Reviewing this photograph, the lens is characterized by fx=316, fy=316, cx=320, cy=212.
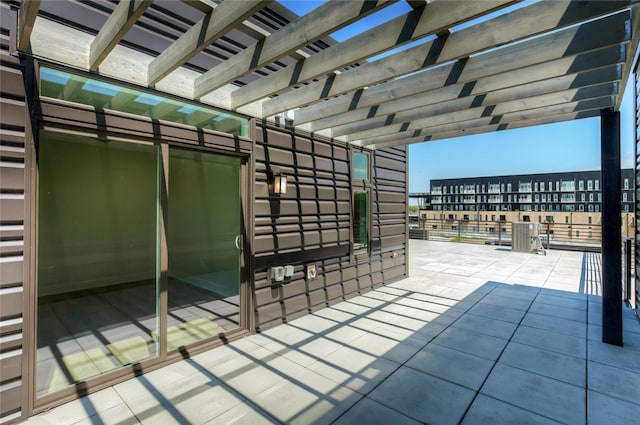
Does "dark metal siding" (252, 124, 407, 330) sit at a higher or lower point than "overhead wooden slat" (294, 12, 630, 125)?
lower

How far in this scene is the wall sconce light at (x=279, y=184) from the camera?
142 inches

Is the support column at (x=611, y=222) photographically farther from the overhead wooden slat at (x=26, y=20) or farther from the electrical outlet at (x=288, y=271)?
the overhead wooden slat at (x=26, y=20)

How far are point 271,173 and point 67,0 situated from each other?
2.15 m

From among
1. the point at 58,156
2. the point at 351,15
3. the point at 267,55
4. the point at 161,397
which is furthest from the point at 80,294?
the point at 351,15

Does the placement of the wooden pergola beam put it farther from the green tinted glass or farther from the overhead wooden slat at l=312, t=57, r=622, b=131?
the green tinted glass

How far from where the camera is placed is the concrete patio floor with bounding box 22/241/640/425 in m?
2.10

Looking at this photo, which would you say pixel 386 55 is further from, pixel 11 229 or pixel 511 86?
pixel 11 229

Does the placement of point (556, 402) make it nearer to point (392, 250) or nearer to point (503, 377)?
point (503, 377)

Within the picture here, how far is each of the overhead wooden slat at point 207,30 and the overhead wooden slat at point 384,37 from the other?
0.76 metres

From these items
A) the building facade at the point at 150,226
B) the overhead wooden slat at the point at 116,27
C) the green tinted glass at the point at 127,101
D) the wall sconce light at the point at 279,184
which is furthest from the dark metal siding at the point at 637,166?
the overhead wooden slat at the point at 116,27

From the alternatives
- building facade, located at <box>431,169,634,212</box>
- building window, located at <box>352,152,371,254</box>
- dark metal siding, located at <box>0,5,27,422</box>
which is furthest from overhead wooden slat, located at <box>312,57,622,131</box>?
building facade, located at <box>431,169,634,212</box>

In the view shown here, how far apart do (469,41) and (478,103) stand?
3.97ft

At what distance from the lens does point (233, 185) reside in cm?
375

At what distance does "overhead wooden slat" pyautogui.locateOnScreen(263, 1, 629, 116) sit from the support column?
78.7 inches
